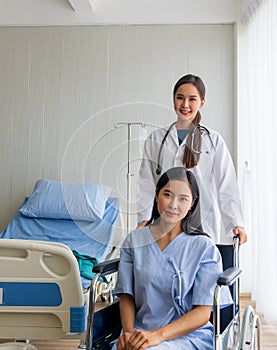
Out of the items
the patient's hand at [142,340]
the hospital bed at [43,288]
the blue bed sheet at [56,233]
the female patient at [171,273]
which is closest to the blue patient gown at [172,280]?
the female patient at [171,273]

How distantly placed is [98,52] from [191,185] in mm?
2698

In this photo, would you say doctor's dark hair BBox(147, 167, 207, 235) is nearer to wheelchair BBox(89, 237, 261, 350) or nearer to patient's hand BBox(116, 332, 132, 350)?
wheelchair BBox(89, 237, 261, 350)

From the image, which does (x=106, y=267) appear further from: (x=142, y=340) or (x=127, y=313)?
(x=142, y=340)

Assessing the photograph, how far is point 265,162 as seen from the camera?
3506 mm

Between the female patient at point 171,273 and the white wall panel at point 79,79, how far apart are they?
2.41 m

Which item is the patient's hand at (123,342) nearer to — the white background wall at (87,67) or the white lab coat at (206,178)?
the white lab coat at (206,178)

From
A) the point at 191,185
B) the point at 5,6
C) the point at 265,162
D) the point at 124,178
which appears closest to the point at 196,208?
the point at 191,185

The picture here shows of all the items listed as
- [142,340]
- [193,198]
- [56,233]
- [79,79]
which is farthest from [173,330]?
[79,79]

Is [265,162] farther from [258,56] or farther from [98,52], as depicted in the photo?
[98,52]

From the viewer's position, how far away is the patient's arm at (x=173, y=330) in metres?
1.69

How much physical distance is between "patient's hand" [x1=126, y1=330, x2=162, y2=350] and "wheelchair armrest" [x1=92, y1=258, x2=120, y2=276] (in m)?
0.27

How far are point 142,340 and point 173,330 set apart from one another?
111 millimetres

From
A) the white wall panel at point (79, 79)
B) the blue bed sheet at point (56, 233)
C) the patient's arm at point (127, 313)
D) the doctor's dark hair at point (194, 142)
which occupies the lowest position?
the patient's arm at point (127, 313)

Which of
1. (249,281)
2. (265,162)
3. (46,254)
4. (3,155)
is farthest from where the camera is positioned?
(3,155)
